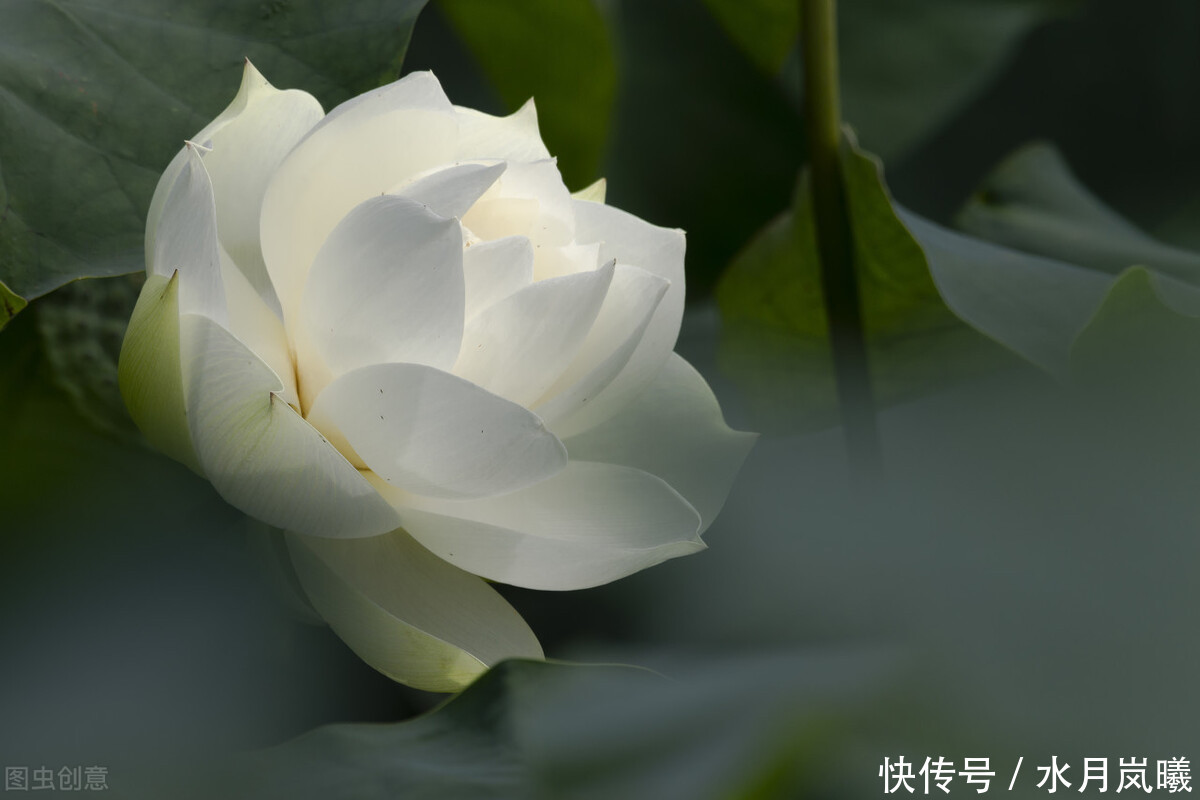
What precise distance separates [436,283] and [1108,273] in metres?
0.33

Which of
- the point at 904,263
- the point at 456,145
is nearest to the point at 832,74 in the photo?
the point at 904,263

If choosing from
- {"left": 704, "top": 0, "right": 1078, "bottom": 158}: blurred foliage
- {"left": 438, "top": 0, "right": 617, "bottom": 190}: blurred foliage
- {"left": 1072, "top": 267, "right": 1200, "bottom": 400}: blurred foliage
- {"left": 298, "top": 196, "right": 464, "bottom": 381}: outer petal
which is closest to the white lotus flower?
{"left": 298, "top": 196, "right": 464, "bottom": 381}: outer petal

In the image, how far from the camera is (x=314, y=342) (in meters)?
0.24

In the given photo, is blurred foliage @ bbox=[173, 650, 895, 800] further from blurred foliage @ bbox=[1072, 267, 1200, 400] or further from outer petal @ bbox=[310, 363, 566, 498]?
blurred foliage @ bbox=[1072, 267, 1200, 400]

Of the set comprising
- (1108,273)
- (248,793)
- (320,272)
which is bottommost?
(248,793)

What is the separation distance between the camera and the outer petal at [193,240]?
0.71ft

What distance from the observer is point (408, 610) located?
9.7 inches

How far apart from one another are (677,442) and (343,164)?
0.35ft

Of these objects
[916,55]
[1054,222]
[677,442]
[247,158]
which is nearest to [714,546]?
[677,442]

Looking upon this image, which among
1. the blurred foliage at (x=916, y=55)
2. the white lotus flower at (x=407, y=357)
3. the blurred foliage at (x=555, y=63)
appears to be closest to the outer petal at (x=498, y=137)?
the white lotus flower at (x=407, y=357)

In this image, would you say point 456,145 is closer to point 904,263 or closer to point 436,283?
point 436,283

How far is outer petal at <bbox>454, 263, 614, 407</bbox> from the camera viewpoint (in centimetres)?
24

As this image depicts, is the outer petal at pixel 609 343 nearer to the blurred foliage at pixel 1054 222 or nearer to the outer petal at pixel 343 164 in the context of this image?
the outer petal at pixel 343 164

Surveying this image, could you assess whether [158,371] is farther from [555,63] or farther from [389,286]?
[555,63]
